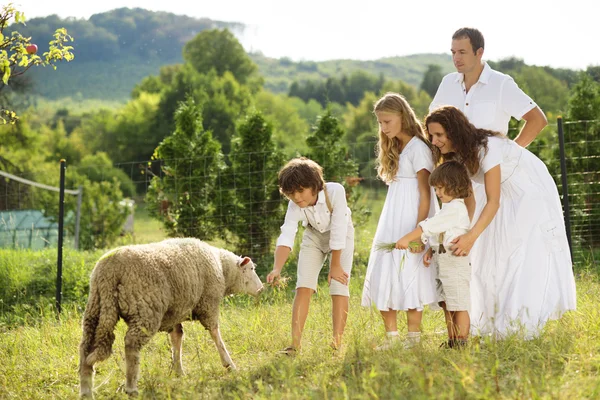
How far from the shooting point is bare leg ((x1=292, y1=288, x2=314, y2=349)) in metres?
5.49

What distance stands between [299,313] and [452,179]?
1.64 metres

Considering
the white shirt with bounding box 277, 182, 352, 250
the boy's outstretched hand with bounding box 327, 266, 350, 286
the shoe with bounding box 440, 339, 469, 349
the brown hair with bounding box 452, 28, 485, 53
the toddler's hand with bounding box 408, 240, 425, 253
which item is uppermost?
the brown hair with bounding box 452, 28, 485, 53

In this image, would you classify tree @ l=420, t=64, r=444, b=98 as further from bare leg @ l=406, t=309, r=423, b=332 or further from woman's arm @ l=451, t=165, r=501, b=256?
bare leg @ l=406, t=309, r=423, b=332

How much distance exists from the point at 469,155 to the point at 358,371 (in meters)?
1.76

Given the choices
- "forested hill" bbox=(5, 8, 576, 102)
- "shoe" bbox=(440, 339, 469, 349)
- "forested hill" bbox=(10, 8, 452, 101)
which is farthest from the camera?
"forested hill" bbox=(10, 8, 452, 101)

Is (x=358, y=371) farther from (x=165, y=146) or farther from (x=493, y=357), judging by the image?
(x=165, y=146)

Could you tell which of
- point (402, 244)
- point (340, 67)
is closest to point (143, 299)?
point (402, 244)

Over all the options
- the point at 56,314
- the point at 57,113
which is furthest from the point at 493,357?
the point at 57,113

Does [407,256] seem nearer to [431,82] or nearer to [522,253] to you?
[522,253]

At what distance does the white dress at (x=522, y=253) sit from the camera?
5.13 meters

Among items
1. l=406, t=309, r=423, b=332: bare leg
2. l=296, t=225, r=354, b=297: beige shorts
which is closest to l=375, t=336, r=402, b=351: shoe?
l=406, t=309, r=423, b=332: bare leg

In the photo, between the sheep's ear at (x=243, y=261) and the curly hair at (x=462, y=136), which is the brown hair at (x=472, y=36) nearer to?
the curly hair at (x=462, y=136)

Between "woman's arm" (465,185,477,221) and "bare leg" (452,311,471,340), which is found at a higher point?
"woman's arm" (465,185,477,221)

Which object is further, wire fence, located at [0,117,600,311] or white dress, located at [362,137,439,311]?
wire fence, located at [0,117,600,311]
